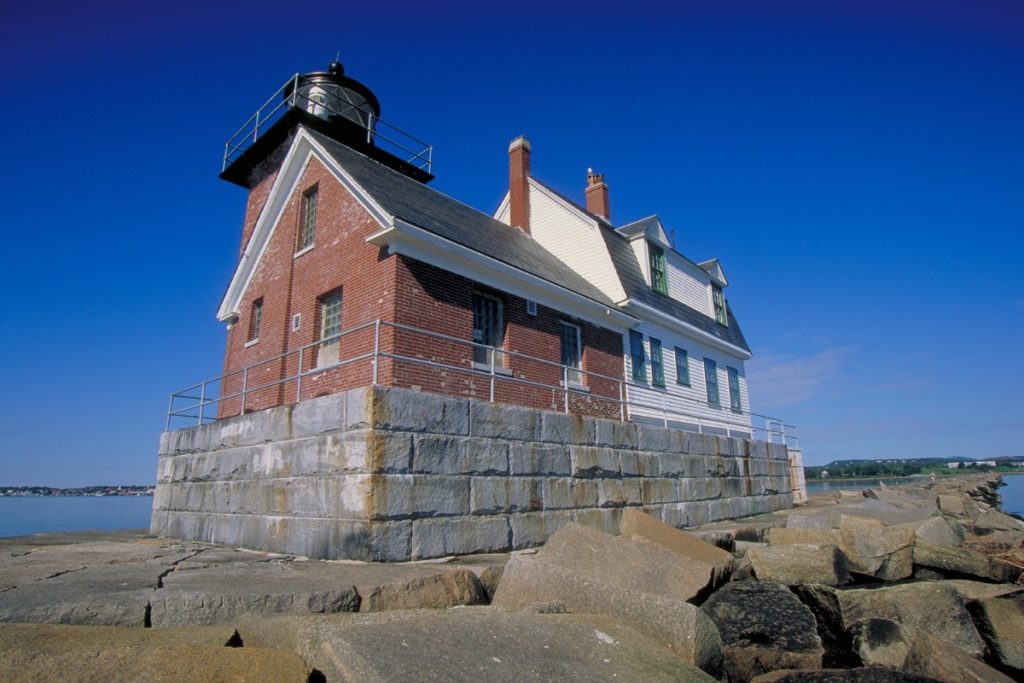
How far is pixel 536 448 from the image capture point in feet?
28.8

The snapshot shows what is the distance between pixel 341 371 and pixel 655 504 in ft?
21.3

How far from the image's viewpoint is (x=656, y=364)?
17.2 metres

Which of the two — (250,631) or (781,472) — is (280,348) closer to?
(250,631)

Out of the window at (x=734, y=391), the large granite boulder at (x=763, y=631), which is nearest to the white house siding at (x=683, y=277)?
the window at (x=734, y=391)

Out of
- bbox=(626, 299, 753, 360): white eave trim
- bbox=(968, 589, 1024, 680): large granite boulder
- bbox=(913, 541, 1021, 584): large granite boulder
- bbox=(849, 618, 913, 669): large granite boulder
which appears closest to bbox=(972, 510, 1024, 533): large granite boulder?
bbox=(913, 541, 1021, 584): large granite boulder

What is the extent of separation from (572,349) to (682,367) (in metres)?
5.88

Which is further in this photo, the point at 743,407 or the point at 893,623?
the point at 743,407

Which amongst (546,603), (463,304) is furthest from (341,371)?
(546,603)

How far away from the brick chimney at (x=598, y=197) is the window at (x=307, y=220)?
33.9ft

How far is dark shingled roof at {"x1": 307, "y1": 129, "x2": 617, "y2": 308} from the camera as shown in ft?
38.3

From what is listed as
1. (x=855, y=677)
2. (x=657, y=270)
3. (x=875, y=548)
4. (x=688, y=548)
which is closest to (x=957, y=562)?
(x=875, y=548)

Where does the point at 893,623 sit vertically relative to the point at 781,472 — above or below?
below

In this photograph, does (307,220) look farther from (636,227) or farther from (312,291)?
(636,227)

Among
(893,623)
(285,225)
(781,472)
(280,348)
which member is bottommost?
(893,623)
